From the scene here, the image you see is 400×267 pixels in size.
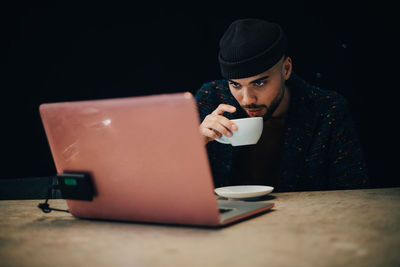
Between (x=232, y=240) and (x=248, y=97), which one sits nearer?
(x=232, y=240)

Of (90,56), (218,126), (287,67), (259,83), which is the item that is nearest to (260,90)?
(259,83)

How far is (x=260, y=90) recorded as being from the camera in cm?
187

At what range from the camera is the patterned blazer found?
6.33 feet

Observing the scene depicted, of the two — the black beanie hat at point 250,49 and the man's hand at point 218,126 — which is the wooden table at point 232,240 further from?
the black beanie hat at point 250,49

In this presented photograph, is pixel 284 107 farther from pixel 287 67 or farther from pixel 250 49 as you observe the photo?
pixel 250 49

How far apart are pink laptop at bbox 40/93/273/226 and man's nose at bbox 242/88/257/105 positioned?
0.95 metres

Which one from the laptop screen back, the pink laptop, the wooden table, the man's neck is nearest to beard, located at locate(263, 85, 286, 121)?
the man's neck

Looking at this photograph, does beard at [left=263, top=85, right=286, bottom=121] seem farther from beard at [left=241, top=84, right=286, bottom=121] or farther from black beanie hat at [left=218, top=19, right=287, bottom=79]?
black beanie hat at [left=218, top=19, right=287, bottom=79]

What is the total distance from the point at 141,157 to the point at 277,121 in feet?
4.87

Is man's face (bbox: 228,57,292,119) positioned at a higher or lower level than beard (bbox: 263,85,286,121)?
higher

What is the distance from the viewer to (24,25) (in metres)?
2.97

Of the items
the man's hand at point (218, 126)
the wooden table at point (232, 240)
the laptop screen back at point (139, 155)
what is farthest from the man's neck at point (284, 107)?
the laptop screen back at point (139, 155)

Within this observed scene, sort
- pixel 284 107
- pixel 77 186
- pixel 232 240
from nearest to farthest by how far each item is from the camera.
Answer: pixel 232 240 → pixel 77 186 → pixel 284 107

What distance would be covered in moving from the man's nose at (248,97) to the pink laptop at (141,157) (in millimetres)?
950
